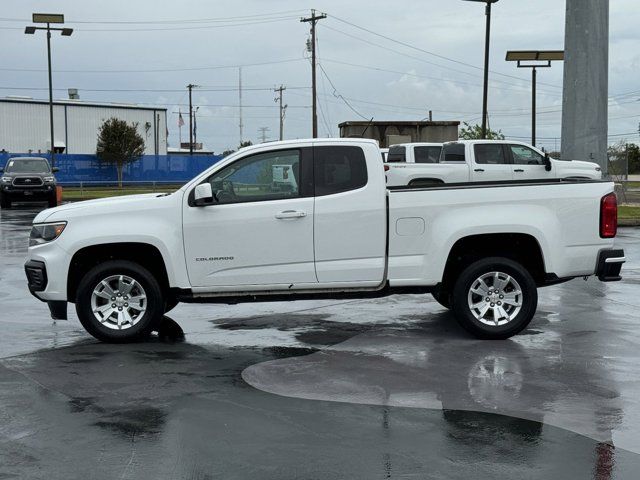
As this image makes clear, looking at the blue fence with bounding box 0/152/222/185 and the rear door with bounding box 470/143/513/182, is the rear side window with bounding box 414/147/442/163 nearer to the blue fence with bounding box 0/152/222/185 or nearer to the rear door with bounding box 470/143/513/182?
the rear door with bounding box 470/143/513/182

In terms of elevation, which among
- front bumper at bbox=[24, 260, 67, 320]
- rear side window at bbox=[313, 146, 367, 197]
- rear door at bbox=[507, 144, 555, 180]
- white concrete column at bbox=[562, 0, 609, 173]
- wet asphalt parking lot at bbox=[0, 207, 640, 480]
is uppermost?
white concrete column at bbox=[562, 0, 609, 173]

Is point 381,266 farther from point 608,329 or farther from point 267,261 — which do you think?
point 608,329

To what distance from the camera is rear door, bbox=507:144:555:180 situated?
81.6 feet

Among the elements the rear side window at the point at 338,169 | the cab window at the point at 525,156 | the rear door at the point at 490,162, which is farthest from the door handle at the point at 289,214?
the cab window at the point at 525,156

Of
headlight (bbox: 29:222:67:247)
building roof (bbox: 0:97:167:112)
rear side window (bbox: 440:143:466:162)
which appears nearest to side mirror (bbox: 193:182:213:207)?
headlight (bbox: 29:222:67:247)

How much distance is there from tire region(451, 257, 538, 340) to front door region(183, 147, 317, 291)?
1.53 metres

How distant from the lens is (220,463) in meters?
5.15

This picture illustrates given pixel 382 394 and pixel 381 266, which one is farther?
pixel 381 266

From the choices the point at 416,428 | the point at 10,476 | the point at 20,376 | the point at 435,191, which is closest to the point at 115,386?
the point at 20,376

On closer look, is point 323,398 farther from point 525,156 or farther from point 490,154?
point 525,156

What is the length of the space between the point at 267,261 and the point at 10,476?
418 cm

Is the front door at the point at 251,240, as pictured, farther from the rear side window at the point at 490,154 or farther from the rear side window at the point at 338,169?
the rear side window at the point at 490,154

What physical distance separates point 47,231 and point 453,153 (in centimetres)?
1783

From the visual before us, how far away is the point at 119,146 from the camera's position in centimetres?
6475
